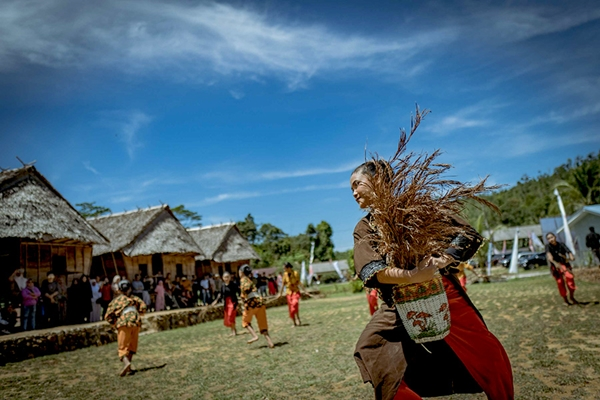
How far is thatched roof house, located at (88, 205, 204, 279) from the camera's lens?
20375 millimetres

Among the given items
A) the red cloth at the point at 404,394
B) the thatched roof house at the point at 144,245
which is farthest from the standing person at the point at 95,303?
the red cloth at the point at 404,394

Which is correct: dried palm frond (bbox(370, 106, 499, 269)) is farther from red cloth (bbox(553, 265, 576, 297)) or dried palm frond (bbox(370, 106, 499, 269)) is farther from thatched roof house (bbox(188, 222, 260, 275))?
thatched roof house (bbox(188, 222, 260, 275))

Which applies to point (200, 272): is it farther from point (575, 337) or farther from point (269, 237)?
point (269, 237)

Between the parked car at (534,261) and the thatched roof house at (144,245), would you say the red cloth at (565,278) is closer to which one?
the thatched roof house at (144,245)

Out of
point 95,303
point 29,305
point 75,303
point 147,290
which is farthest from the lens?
point 147,290

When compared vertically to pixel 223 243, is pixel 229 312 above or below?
below

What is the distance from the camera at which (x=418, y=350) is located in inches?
103

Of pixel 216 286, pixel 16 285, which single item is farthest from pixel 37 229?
pixel 216 286

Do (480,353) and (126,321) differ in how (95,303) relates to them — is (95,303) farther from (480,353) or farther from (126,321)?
(480,353)

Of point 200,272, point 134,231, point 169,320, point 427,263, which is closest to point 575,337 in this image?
point 427,263

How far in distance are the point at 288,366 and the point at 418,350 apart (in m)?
4.59

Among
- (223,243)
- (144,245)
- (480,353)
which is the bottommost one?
(480,353)

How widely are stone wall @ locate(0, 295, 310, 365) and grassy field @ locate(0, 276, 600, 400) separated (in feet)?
1.33

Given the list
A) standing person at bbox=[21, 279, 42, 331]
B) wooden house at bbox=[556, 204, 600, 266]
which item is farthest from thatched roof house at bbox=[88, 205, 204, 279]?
wooden house at bbox=[556, 204, 600, 266]
